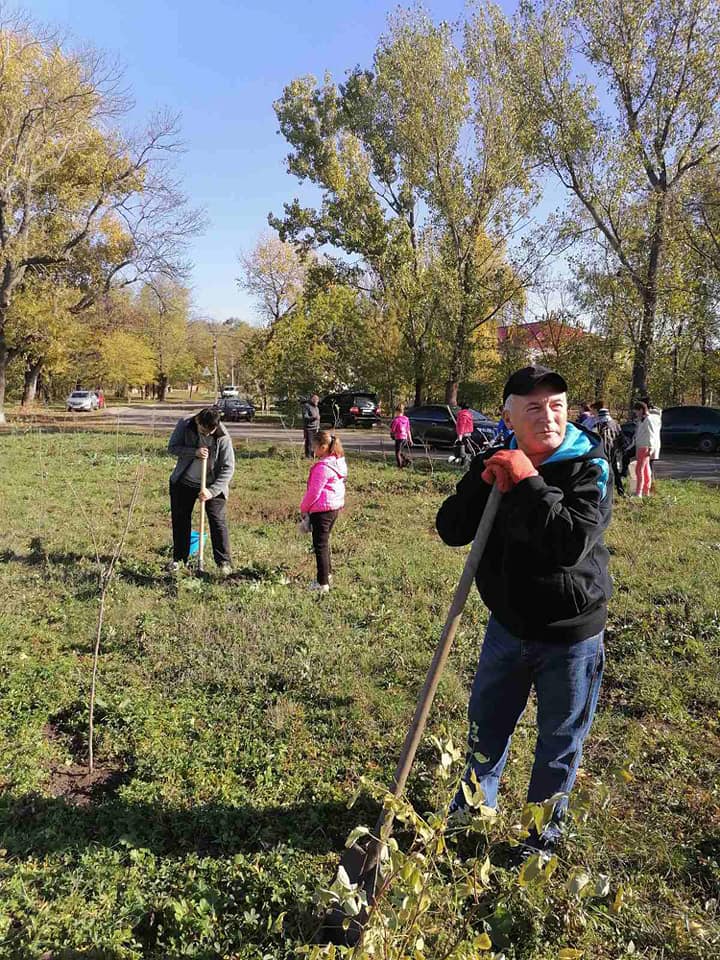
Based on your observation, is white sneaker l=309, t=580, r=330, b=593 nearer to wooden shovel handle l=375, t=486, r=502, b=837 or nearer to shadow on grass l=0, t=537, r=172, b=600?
shadow on grass l=0, t=537, r=172, b=600

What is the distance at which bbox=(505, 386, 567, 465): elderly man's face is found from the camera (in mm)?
2209

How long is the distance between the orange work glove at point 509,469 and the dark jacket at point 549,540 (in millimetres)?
25

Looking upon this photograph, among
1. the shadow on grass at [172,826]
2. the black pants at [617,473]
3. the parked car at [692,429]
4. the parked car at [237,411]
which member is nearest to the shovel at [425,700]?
the shadow on grass at [172,826]

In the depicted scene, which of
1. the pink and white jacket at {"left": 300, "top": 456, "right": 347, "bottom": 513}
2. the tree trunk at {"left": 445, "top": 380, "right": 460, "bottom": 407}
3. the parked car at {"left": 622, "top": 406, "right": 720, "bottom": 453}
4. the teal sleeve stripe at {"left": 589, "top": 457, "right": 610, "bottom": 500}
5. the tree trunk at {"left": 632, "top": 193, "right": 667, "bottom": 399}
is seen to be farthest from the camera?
the parked car at {"left": 622, "top": 406, "right": 720, "bottom": 453}

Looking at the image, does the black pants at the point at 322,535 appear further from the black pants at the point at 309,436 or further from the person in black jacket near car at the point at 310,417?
the black pants at the point at 309,436

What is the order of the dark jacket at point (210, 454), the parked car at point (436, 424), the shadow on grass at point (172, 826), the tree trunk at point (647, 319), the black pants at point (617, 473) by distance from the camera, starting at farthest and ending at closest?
the parked car at point (436, 424), the tree trunk at point (647, 319), the black pants at point (617, 473), the dark jacket at point (210, 454), the shadow on grass at point (172, 826)

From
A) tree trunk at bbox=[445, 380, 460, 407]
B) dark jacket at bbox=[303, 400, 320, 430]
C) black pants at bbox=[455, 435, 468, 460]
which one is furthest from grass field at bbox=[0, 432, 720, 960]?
tree trunk at bbox=[445, 380, 460, 407]

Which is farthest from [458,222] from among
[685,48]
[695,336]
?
[695,336]

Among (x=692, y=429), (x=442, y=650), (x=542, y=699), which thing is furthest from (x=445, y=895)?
(x=692, y=429)

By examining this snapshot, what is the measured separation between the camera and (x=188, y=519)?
639cm

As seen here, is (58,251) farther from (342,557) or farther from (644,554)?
(644,554)

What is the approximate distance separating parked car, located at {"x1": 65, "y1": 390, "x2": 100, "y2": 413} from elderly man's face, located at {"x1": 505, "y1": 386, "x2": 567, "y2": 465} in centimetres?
4030

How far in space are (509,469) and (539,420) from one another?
0.26m

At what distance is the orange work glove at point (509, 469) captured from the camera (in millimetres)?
2092
